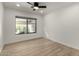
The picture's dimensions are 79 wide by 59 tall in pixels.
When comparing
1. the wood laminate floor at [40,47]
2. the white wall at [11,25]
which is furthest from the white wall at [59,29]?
the white wall at [11,25]

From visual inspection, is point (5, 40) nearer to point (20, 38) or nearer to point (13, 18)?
point (20, 38)

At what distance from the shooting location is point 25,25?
200 centimetres

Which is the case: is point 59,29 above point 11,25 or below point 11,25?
below

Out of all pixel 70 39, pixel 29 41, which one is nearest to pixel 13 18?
pixel 29 41

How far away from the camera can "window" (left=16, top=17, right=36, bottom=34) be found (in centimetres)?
197

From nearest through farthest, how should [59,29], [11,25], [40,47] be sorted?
1. [11,25]
2. [40,47]
3. [59,29]

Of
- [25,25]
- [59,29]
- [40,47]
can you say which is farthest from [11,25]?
[59,29]

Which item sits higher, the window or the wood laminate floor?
the window

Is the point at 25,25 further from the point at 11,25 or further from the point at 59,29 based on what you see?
the point at 59,29

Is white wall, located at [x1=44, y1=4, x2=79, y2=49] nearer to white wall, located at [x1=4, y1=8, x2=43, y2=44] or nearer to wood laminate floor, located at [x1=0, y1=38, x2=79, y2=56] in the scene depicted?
wood laminate floor, located at [x1=0, y1=38, x2=79, y2=56]

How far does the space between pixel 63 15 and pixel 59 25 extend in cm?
34

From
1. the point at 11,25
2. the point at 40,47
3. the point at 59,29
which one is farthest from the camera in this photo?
the point at 59,29

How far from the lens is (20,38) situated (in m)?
2.11

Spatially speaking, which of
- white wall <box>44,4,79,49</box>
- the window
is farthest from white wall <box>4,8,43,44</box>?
white wall <box>44,4,79,49</box>
